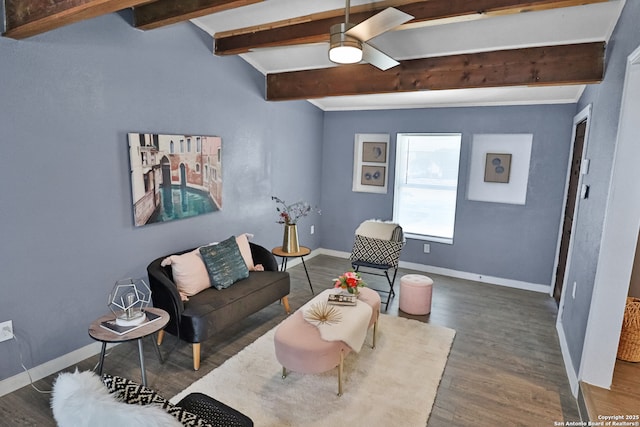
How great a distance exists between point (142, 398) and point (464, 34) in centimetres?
344

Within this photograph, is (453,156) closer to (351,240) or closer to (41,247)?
(351,240)

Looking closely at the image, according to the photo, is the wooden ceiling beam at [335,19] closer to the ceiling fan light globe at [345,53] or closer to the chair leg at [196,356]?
the ceiling fan light globe at [345,53]

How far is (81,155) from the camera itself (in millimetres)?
2809

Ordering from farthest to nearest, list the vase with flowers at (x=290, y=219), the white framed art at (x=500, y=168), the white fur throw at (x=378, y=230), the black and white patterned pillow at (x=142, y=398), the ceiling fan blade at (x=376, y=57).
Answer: the white framed art at (x=500, y=168) < the white fur throw at (x=378, y=230) < the vase with flowers at (x=290, y=219) < the ceiling fan blade at (x=376, y=57) < the black and white patterned pillow at (x=142, y=398)

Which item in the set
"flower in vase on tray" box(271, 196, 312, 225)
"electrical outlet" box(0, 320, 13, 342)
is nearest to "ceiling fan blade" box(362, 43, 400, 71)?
"flower in vase on tray" box(271, 196, 312, 225)

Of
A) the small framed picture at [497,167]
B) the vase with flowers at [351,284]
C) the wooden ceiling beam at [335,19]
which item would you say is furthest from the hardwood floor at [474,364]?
the wooden ceiling beam at [335,19]

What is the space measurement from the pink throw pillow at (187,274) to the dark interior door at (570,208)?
378cm

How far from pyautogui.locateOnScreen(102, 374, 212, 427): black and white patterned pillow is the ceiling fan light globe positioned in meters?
2.06

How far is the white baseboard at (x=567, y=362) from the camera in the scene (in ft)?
8.82

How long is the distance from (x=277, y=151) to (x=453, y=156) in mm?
2486

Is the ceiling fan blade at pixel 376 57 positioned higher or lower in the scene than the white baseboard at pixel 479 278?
higher

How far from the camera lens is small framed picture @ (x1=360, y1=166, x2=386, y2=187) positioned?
573 cm

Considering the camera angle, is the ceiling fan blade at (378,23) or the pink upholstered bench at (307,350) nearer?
the ceiling fan blade at (378,23)

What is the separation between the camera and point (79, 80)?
109 inches
